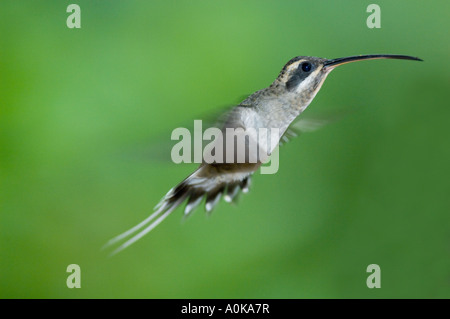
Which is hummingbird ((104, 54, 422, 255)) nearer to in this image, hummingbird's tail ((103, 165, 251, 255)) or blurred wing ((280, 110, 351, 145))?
hummingbird's tail ((103, 165, 251, 255))

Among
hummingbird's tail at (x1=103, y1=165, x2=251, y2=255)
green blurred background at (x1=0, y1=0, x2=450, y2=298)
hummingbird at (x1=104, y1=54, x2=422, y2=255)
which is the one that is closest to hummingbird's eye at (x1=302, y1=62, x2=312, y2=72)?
hummingbird at (x1=104, y1=54, x2=422, y2=255)

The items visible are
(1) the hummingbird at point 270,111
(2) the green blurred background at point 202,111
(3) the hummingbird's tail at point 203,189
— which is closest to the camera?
(1) the hummingbird at point 270,111

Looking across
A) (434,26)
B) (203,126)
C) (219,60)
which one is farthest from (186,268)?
(434,26)

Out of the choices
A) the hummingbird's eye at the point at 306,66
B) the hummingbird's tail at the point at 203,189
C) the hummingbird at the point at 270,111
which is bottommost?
the hummingbird's tail at the point at 203,189

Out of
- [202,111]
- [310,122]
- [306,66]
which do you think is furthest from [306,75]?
[202,111]

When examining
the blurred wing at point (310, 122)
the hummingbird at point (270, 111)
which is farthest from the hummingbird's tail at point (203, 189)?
the blurred wing at point (310, 122)

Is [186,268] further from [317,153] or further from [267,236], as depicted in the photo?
[317,153]

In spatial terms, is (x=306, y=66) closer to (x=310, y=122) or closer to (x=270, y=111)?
(x=270, y=111)

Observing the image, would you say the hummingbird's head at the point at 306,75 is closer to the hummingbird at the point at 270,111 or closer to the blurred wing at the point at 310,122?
the hummingbird at the point at 270,111
